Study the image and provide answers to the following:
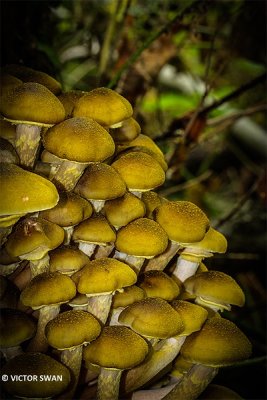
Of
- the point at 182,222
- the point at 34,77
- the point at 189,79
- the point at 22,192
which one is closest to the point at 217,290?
the point at 182,222

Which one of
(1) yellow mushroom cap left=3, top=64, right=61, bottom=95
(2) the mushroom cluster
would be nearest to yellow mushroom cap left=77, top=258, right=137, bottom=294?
(2) the mushroom cluster

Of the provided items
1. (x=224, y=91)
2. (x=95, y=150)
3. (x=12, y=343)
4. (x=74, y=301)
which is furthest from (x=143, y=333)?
(x=224, y=91)

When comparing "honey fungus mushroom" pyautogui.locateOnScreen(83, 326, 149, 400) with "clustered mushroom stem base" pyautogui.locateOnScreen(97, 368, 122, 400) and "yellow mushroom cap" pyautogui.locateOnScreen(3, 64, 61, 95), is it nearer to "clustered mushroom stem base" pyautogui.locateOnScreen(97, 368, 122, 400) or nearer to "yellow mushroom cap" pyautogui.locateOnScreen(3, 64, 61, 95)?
"clustered mushroom stem base" pyautogui.locateOnScreen(97, 368, 122, 400)

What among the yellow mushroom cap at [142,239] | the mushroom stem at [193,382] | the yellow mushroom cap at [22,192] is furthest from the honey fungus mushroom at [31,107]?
the mushroom stem at [193,382]

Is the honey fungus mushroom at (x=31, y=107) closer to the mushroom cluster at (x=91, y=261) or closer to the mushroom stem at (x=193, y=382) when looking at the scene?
the mushroom cluster at (x=91, y=261)

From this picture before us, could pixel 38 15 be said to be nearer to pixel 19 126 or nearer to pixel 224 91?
pixel 19 126

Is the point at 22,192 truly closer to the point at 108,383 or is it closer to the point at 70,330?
the point at 70,330
